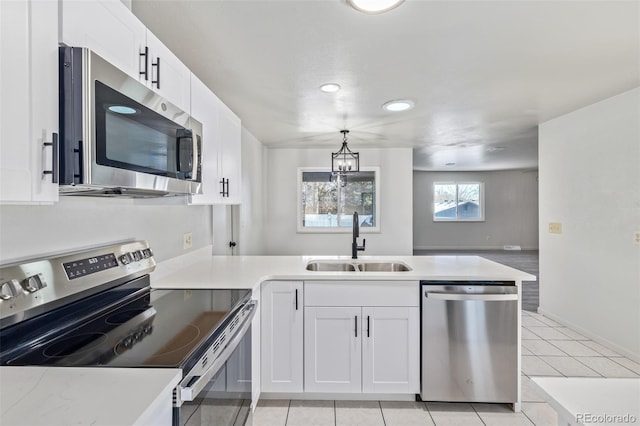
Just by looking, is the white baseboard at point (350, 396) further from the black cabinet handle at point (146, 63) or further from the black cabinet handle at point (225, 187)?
the black cabinet handle at point (146, 63)

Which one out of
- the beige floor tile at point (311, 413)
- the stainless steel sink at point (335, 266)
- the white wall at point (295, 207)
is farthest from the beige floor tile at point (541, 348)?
the white wall at point (295, 207)

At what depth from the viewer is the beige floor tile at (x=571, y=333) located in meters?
3.22

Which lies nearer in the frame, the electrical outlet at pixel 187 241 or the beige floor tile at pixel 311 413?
the beige floor tile at pixel 311 413

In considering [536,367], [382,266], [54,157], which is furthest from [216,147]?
[536,367]

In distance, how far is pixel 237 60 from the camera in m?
2.13

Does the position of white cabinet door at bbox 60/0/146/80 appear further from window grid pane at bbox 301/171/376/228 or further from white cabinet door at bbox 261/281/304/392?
window grid pane at bbox 301/171/376/228

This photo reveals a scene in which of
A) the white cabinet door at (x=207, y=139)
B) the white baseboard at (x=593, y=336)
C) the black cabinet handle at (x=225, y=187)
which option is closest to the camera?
the white cabinet door at (x=207, y=139)

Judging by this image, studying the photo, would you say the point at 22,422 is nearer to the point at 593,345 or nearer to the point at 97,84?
the point at 97,84

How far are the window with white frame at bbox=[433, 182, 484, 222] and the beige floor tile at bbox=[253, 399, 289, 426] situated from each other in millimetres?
8323

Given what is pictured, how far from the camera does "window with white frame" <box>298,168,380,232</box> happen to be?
5.46 m

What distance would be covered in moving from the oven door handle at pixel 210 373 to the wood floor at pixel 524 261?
4189mm

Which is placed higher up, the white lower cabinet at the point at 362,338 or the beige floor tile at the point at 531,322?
the white lower cabinet at the point at 362,338

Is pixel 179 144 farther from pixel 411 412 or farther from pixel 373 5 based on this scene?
pixel 411 412

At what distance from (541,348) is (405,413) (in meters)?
1.85
